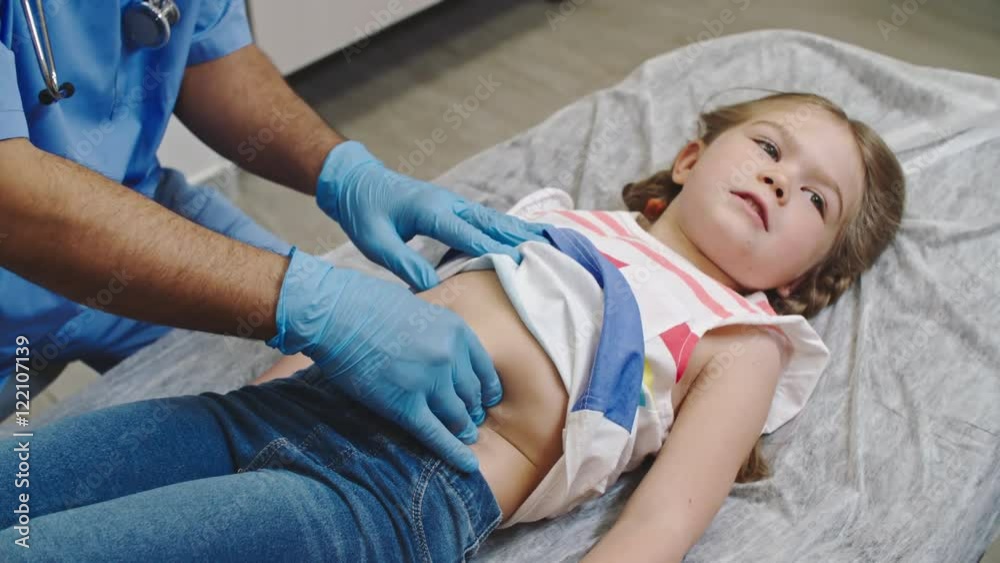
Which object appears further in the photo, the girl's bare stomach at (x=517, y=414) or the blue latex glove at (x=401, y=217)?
the blue latex glove at (x=401, y=217)

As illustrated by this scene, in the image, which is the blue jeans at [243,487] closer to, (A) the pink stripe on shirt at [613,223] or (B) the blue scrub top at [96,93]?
(B) the blue scrub top at [96,93]

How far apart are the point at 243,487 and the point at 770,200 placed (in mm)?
846

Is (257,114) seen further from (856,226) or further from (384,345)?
(856,226)

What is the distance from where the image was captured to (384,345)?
1.06 metres

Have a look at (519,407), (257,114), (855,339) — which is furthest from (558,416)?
(257,114)

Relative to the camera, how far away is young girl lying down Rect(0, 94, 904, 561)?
3.24 ft

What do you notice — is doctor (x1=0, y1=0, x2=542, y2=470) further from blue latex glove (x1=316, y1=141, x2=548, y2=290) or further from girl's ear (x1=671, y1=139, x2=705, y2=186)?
girl's ear (x1=671, y1=139, x2=705, y2=186)

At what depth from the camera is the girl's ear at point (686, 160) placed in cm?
148

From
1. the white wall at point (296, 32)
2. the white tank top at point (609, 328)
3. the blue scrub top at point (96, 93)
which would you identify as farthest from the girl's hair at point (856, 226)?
the white wall at point (296, 32)

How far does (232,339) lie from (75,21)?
Result: 547 mm

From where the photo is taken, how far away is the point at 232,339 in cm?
147

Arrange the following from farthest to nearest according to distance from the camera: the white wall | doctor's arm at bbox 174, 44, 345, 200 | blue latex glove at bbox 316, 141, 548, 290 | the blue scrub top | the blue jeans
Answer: the white wall, doctor's arm at bbox 174, 44, 345, 200, blue latex glove at bbox 316, 141, 548, 290, the blue scrub top, the blue jeans

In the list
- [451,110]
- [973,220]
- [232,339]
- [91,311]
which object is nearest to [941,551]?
[973,220]

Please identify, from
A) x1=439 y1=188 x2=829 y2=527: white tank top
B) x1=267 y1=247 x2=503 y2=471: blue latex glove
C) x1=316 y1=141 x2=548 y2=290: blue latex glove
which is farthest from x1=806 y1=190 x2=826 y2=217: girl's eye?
x1=267 y1=247 x2=503 y2=471: blue latex glove
